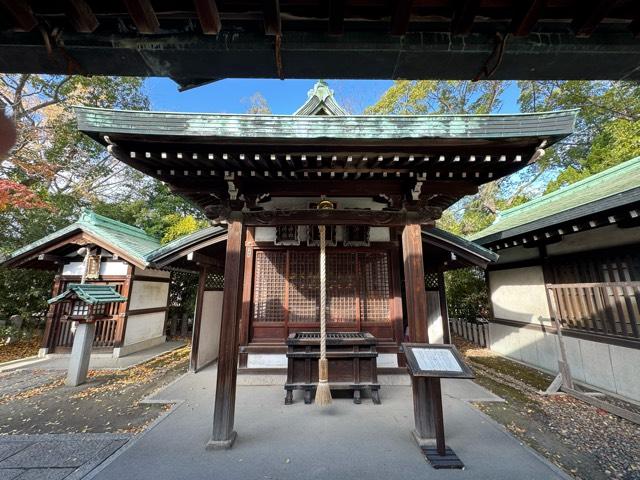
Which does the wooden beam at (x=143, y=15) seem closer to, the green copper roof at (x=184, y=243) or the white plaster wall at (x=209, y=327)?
the green copper roof at (x=184, y=243)

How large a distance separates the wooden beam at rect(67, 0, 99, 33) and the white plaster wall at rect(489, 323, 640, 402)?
841cm

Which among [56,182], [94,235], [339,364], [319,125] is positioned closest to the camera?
[319,125]

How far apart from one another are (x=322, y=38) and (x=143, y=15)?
981 millimetres

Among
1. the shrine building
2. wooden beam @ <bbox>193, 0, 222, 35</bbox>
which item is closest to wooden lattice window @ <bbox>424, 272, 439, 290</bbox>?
the shrine building

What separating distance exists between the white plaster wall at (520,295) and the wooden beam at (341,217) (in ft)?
17.6

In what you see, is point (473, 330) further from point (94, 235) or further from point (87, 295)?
point (94, 235)

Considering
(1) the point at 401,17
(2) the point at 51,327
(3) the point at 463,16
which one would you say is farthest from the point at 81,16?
(2) the point at 51,327

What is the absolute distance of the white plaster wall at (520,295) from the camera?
7094 mm

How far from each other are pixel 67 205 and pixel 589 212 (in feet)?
64.8

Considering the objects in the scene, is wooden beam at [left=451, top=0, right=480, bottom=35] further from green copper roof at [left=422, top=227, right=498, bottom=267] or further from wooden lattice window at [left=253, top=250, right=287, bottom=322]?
wooden lattice window at [left=253, top=250, right=287, bottom=322]

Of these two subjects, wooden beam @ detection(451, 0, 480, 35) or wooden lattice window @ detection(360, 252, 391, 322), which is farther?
wooden lattice window @ detection(360, 252, 391, 322)

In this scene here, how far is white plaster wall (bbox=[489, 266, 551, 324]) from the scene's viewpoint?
7.09m

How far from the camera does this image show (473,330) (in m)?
10.6

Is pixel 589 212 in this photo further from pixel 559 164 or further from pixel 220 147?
pixel 559 164
